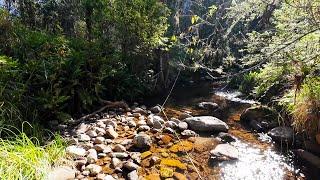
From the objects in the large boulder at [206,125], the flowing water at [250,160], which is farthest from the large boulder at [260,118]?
the large boulder at [206,125]

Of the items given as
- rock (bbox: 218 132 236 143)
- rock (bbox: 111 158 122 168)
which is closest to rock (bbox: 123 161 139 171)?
rock (bbox: 111 158 122 168)

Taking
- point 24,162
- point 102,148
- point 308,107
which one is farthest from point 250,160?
point 24,162

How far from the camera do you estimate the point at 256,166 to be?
17.9ft

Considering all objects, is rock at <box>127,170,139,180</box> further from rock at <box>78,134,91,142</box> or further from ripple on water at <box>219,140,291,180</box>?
rock at <box>78,134,91,142</box>

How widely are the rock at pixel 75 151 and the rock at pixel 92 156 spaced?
10cm

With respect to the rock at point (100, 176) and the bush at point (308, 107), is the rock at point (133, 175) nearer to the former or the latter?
the rock at point (100, 176)

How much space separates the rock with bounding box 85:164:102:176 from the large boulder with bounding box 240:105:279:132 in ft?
12.7

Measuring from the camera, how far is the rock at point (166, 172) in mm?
4828

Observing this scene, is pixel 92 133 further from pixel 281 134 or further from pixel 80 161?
pixel 281 134

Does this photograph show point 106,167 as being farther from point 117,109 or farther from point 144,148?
point 117,109

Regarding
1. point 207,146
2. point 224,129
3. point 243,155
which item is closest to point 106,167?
point 207,146

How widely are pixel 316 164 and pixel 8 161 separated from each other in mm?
4589

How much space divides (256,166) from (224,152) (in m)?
0.59

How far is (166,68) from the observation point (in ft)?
39.0
